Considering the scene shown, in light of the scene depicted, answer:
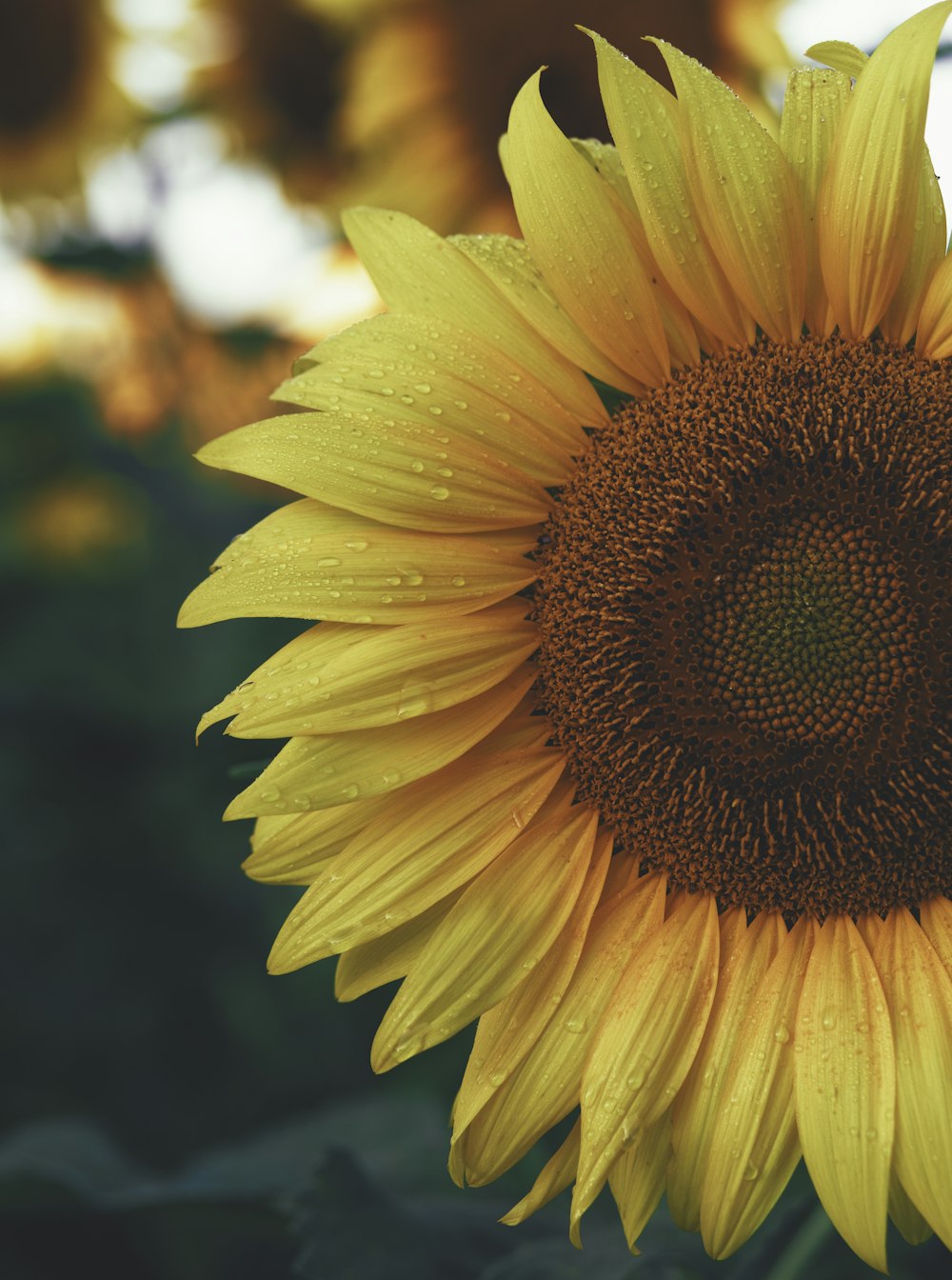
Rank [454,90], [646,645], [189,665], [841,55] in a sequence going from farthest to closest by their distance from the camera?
[189,665] < [454,90] < [646,645] < [841,55]

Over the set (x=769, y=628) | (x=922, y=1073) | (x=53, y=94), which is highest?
(x=53, y=94)

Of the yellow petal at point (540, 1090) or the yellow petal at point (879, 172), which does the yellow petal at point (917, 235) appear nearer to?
the yellow petal at point (879, 172)

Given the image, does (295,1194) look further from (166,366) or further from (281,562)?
(166,366)

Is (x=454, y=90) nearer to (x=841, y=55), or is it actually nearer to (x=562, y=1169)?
(x=841, y=55)

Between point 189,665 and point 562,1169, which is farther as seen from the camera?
point 189,665

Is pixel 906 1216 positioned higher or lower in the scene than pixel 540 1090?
lower

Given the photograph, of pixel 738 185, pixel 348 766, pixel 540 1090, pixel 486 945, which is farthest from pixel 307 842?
pixel 738 185

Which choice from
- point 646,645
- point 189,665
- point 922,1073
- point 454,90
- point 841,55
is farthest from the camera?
point 189,665

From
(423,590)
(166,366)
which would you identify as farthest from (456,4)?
(423,590)
